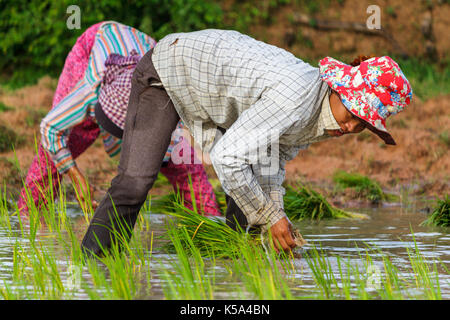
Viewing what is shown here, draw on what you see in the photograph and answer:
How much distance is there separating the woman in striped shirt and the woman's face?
6.24ft

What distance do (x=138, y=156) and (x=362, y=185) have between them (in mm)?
3344

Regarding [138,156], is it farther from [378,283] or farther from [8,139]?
[8,139]

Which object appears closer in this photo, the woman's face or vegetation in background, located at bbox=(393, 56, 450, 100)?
the woman's face

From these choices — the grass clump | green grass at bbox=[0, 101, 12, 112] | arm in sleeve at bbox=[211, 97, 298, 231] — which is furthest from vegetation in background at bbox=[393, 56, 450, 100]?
arm in sleeve at bbox=[211, 97, 298, 231]

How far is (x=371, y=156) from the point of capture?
8266 mm

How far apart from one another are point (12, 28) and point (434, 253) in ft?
27.4

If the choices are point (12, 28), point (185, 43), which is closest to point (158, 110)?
point (185, 43)

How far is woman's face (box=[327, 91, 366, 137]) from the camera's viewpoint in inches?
141

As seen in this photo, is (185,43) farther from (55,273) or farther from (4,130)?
(4,130)

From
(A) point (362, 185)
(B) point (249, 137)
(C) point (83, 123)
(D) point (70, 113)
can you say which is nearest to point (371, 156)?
(A) point (362, 185)

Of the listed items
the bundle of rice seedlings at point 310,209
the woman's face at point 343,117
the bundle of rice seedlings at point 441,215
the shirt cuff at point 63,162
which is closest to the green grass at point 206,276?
the woman's face at point 343,117

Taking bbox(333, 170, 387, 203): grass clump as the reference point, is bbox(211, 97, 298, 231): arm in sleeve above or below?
above

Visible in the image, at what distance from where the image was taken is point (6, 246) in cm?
451

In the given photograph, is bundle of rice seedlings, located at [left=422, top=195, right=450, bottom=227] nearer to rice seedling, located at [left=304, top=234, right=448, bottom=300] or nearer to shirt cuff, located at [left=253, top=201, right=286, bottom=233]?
rice seedling, located at [left=304, top=234, right=448, bottom=300]
